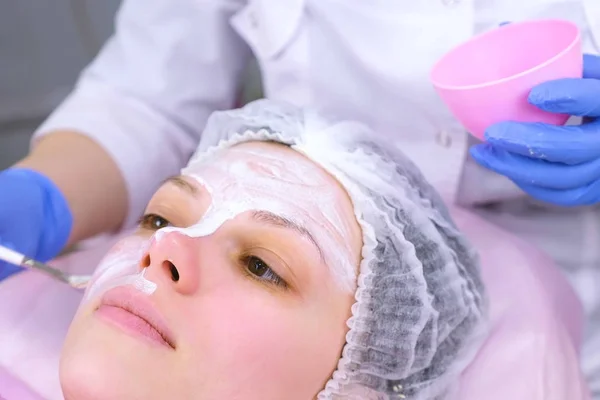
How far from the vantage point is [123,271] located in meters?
0.84

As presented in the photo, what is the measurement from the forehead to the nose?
0.04 metres

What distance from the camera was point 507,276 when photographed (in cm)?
111

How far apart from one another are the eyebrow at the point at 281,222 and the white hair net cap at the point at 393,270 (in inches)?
2.9

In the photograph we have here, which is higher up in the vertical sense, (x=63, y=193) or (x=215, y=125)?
(x=215, y=125)

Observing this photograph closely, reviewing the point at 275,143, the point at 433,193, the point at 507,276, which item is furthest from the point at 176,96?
the point at 507,276

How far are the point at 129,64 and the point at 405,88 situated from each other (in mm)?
547

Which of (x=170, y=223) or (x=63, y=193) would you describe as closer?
(x=170, y=223)

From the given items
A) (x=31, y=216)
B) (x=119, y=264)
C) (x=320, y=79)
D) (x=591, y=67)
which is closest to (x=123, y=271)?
(x=119, y=264)

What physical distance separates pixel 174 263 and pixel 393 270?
269 mm

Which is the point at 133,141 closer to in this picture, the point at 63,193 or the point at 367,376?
the point at 63,193

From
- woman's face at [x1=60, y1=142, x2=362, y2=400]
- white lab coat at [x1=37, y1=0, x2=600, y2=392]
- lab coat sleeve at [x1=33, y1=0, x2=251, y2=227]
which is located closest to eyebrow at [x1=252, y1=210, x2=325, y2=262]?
woman's face at [x1=60, y1=142, x2=362, y2=400]

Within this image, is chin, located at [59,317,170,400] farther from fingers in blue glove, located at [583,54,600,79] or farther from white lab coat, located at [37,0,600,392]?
fingers in blue glove, located at [583,54,600,79]

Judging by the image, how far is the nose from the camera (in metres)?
0.77

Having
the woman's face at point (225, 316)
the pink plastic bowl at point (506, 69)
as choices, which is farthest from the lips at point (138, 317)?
the pink plastic bowl at point (506, 69)
